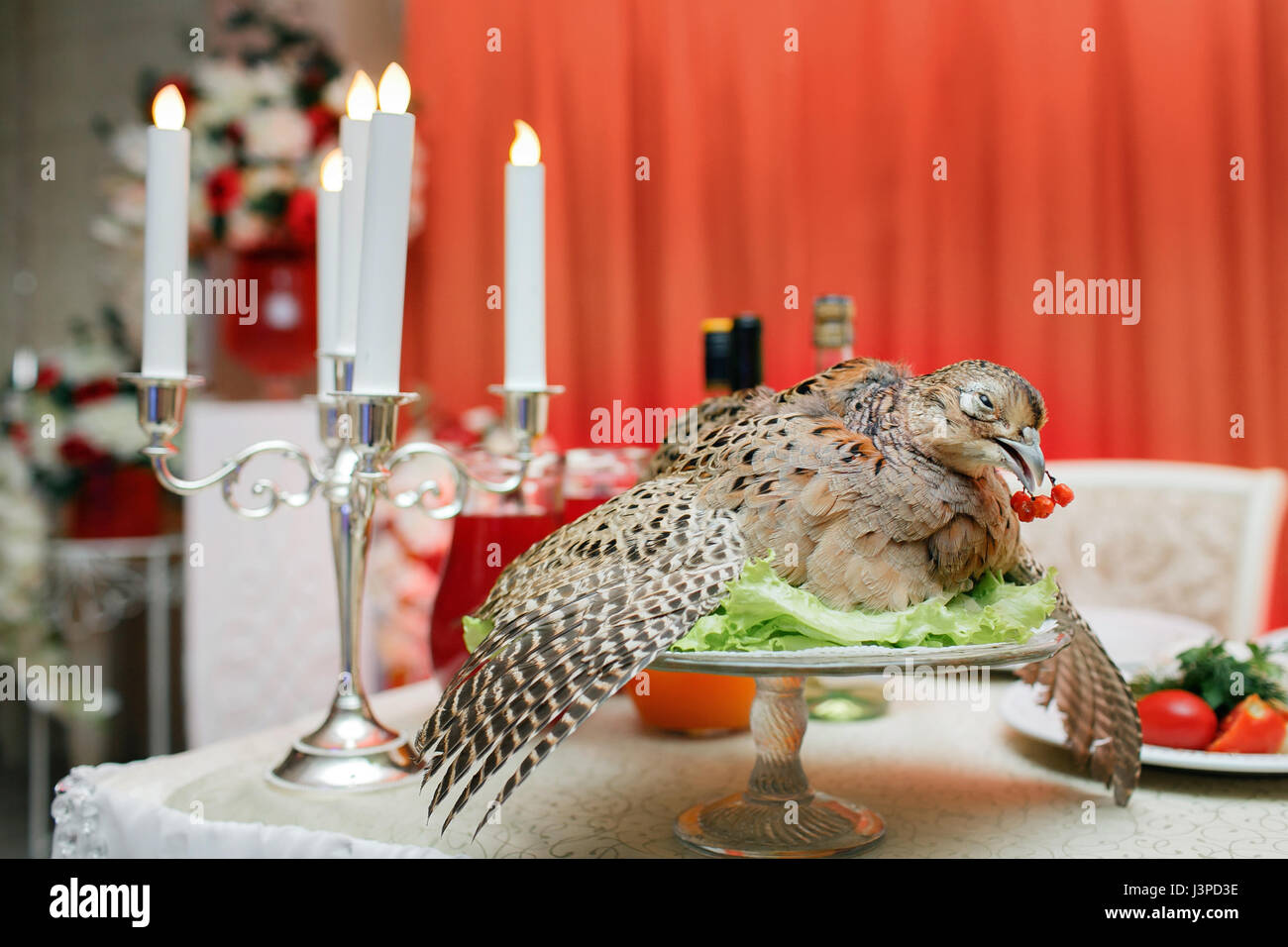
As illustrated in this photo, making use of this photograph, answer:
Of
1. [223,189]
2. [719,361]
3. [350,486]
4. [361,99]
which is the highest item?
[223,189]

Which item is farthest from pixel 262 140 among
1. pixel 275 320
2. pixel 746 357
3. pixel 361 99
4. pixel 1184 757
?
pixel 1184 757

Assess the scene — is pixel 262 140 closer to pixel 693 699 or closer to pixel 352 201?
pixel 352 201

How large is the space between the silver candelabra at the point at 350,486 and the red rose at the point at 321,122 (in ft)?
3.67

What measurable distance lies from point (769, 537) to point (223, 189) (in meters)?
1.52

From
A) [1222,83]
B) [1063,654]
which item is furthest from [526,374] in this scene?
[1222,83]

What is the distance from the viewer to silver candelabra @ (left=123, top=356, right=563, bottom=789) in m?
0.80

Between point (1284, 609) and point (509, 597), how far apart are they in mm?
1626

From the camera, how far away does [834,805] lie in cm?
75

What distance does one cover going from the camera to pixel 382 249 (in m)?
0.74

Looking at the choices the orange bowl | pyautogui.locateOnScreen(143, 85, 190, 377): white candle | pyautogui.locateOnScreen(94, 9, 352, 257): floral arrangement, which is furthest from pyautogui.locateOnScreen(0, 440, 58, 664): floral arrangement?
the orange bowl

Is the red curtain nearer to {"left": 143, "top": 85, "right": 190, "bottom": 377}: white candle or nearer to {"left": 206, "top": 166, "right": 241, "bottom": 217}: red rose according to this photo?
{"left": 206, "top": 166, "right": 241, "bottom": 217}: red rose

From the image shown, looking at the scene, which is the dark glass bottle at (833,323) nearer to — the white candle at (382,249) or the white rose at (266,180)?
the white candle at (382,249)

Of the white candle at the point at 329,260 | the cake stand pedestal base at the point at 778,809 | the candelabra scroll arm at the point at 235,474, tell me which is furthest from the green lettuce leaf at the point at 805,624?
the white candle at the point at 329,260

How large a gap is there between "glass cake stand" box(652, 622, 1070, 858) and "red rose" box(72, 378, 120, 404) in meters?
1.75
